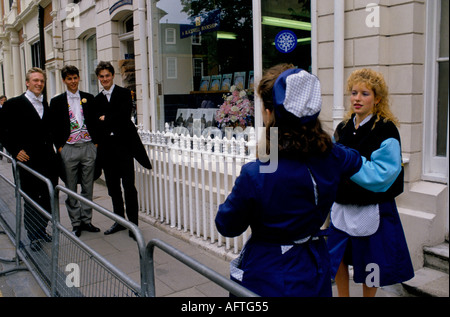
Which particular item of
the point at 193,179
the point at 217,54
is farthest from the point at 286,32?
the point at 193,179

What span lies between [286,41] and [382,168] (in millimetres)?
3301

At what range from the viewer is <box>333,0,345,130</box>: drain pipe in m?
4.43

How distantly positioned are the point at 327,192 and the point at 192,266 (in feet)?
2.26

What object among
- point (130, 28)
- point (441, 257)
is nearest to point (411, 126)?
point (441, 257)

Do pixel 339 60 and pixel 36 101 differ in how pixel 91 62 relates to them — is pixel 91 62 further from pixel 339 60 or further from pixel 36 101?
pixel 339 60

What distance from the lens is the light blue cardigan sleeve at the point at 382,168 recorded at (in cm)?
245

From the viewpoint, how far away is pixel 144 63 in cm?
805

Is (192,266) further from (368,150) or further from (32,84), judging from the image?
(32,84)

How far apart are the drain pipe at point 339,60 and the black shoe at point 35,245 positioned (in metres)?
3.36

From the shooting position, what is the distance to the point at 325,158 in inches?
77.2

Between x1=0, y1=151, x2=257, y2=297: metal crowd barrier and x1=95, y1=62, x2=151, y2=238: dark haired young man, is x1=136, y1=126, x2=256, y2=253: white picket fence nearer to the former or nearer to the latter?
x1=95, y1=62, x2=151, y2=238: dark haired young man

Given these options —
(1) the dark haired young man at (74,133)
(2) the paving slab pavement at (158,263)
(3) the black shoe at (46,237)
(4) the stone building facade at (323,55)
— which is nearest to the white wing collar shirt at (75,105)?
(1) the dark haired young man at (74,133)

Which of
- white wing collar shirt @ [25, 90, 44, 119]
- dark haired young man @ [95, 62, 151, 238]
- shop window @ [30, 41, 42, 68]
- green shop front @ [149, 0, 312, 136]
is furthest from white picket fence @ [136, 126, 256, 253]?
shop window @ [30, 41, 42, 68]

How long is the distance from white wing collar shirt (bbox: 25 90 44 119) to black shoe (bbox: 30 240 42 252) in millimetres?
1723
